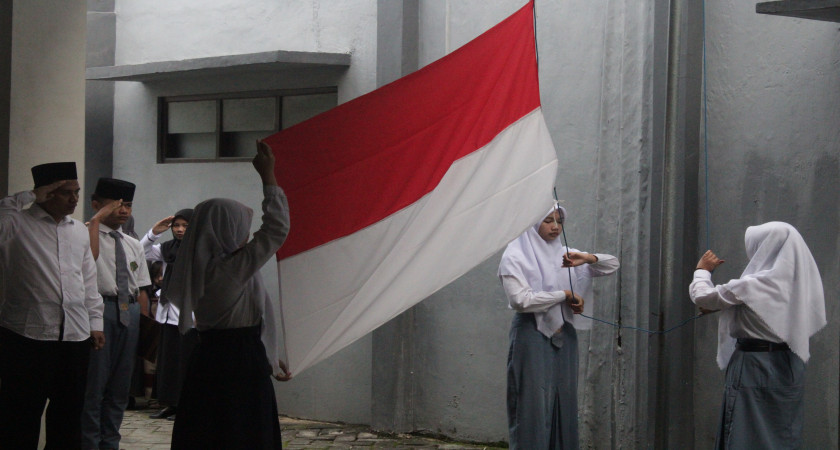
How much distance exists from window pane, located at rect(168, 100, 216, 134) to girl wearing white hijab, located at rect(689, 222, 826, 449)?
223 inches

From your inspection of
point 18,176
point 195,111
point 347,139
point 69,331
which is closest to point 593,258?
point 347,139

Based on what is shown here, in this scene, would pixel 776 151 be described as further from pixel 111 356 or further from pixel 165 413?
Result: pixel 165 413

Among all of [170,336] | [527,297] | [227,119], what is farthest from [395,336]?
[227,119]

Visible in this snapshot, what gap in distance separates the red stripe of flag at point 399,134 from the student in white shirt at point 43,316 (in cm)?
174

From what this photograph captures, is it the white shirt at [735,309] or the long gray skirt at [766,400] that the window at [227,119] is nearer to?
the white shirt at [735,309]

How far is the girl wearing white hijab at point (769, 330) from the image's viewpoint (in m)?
5.85

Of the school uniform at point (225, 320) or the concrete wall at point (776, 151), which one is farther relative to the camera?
the concrete wall at point (776, 151)

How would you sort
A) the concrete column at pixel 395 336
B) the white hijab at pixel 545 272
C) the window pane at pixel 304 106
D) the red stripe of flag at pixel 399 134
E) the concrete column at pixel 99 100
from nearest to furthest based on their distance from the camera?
the red stripe of flag at pixel 399 134, the white hijab at pixel 545 272, the concrete column at pixel 395 336, the window pane at pixel 304 106, the concrete column at pixel 99 100

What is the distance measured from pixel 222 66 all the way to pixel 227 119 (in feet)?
2.64

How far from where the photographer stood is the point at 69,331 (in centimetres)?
610

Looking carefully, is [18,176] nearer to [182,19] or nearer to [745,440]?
[182,19]

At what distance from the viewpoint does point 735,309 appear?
6.02m

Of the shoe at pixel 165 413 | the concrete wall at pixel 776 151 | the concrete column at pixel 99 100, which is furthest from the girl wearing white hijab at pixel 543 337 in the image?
the concrete column at pixel 99 100

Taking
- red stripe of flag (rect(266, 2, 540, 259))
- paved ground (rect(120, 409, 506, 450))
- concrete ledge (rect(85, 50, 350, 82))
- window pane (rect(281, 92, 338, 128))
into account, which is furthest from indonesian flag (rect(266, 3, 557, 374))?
window pane (rect(281, 92, 338, 128))
